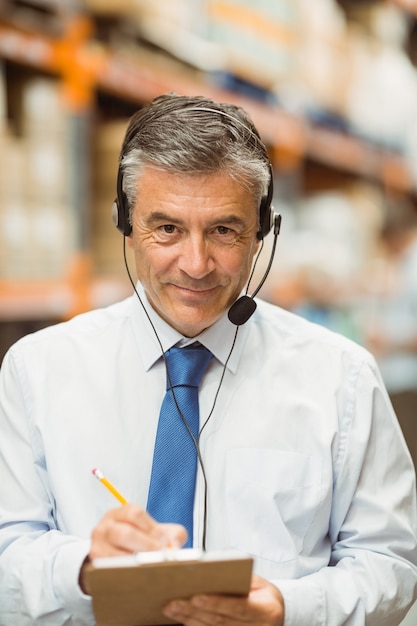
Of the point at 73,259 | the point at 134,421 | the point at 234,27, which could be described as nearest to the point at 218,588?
the point at 134,421

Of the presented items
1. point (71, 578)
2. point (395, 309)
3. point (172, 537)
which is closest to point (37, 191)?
point (71, 578)

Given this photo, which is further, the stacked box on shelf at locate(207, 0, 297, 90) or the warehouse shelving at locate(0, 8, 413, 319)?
the stacked box on shelf at locate(207, 0, 297, 90)

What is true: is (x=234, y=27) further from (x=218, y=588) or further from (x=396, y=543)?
(x=218, y=588)

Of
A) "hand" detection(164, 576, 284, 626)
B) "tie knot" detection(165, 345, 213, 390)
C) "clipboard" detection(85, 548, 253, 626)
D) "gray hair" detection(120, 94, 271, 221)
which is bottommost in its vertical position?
"hand" detection(164, 576, 284, 626)

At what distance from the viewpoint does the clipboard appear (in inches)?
38.0

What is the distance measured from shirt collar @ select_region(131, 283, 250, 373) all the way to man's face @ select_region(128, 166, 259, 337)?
0.17 ft

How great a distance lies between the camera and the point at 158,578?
0.99m

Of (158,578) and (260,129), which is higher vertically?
(260,129)

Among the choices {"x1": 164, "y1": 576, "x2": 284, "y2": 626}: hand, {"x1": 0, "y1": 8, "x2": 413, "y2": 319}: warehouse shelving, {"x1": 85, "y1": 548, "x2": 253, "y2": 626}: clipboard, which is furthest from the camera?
{"x1": 0, "y1": 8, "x2": 413, "y2": 319}: warehouse shelving

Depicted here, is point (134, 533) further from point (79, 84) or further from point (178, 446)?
point (79, 84)

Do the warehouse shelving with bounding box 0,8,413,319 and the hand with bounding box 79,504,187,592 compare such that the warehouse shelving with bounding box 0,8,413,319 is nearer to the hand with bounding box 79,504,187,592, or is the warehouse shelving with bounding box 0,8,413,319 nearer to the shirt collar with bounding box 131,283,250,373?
the shirt collar with bounding box 131,283,250,373

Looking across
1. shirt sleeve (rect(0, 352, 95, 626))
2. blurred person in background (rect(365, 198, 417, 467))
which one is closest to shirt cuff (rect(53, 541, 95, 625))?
shirt sleeve (rect(0, 352, 95, 626))

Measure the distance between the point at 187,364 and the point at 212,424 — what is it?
11cm

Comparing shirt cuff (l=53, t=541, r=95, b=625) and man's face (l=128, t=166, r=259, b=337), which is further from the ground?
man's face (l=128, t=166, r=259, b=337)
